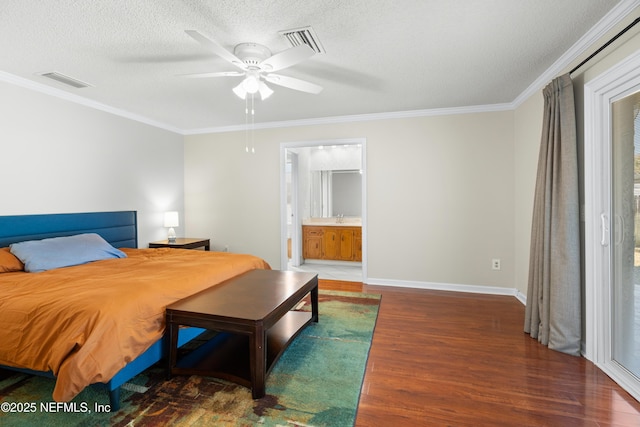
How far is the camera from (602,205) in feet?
7.48

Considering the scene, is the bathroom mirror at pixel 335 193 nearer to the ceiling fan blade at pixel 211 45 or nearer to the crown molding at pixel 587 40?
the crown molding at pixel 587 40

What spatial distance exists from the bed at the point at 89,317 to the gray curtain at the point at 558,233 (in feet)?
9.18

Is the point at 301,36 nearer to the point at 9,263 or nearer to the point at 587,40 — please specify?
the point at 587,40

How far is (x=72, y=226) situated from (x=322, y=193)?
4.42 metres

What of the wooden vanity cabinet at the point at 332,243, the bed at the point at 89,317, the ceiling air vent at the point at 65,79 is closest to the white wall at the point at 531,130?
the wooden vanity cabinet at the point at 332,243

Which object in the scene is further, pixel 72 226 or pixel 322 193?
pixel 322 193

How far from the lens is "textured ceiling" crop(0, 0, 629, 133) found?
79.1 inches

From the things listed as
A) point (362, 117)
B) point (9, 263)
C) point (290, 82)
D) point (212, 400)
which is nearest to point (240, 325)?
point (212, 400)

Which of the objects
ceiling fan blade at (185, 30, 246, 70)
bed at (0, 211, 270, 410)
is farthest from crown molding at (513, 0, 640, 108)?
bed at (0, 211, 270, 410)

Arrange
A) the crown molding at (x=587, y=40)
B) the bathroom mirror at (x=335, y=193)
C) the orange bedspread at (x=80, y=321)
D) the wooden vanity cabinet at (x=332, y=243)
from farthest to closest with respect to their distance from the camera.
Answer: the bathroom mirror at (x=335, y=193)
the wooden vanity cabinet at (x=332, y=243)
the crown molding at (x=587, y=40)
the orange bedspread at (x=80, y=321)

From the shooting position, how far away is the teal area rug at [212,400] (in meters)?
1.73

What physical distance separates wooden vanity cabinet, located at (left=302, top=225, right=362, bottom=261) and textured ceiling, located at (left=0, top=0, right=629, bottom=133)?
294 cm

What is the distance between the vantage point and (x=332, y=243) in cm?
627

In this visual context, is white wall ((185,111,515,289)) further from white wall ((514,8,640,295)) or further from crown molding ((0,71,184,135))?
crown molding ((0,71,184,135))
